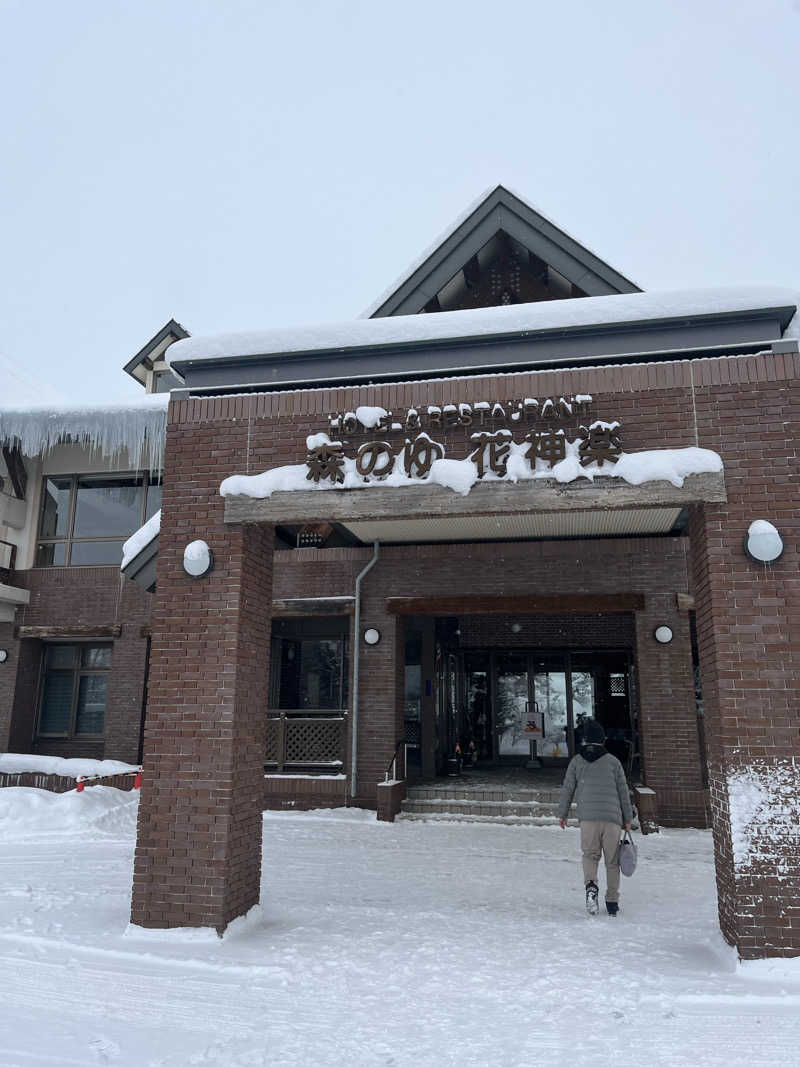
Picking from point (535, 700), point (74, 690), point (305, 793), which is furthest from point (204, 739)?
point (535, 700)

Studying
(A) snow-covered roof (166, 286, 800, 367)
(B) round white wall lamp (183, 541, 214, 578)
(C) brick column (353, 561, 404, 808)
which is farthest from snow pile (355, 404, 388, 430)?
(C) brick column (353, 561, 404, 808)

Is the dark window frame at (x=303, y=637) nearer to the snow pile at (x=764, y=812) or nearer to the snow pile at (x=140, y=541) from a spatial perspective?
the snow pile at (x=140, y=541)

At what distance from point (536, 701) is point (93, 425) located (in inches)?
419

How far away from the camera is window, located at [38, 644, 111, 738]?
51.1ft

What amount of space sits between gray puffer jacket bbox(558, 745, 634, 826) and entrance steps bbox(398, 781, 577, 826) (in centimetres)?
463

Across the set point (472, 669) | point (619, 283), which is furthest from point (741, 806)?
point (472, 669)

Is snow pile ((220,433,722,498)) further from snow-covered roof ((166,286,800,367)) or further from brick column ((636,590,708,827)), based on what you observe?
brick column ((636,590,708,827))

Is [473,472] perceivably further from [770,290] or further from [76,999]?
[76,999]

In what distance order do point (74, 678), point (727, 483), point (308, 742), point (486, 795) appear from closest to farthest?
point (727, 483) → point (486, 795) → point (308, 742) → point (74, 678)

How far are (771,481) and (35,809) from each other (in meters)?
9.98

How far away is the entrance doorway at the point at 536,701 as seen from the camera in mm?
16062

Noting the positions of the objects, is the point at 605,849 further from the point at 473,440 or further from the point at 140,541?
the point at 140,541

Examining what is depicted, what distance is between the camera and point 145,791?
5.87 meters

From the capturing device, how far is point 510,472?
5.76 m
